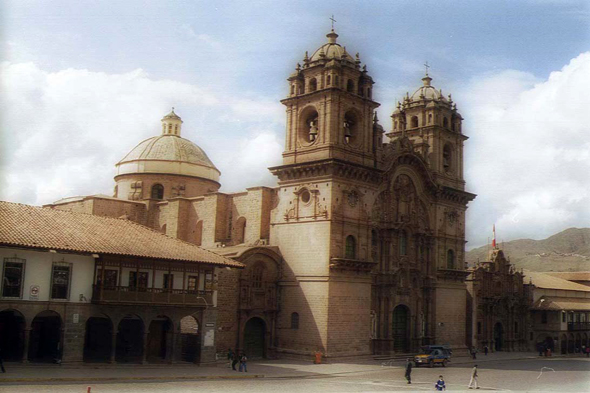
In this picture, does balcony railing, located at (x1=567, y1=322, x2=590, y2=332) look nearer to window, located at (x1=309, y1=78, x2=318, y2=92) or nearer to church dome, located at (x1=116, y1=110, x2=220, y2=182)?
church dome, located at (x1=116, y1=110, x2=220, y2=182)

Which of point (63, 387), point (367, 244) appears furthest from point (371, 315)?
point (63, 387)

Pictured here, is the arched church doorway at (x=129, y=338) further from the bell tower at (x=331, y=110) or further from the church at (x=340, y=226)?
the bell tower at (x=331, y=110)

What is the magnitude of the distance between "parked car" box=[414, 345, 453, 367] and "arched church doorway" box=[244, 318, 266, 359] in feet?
36.0

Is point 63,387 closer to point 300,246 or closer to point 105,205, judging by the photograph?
point 300,246

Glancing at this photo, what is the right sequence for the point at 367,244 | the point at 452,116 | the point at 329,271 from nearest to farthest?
the point at 329,271 < the point at 367,244 < the point at 452,116

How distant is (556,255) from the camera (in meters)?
156

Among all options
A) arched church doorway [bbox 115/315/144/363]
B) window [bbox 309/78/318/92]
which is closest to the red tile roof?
arched church doorway [bbox 115/315/144/363]

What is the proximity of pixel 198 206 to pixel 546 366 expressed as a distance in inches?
1213

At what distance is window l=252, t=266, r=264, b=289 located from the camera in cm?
4694

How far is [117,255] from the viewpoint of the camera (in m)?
36.2

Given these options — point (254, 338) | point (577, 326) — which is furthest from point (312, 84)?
point (577, 326)

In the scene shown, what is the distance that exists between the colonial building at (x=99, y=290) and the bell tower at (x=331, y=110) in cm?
1136

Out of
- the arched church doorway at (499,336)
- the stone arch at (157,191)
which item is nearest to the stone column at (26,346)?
the stone arch at (157,191)

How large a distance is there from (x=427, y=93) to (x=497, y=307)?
23.5 metres
